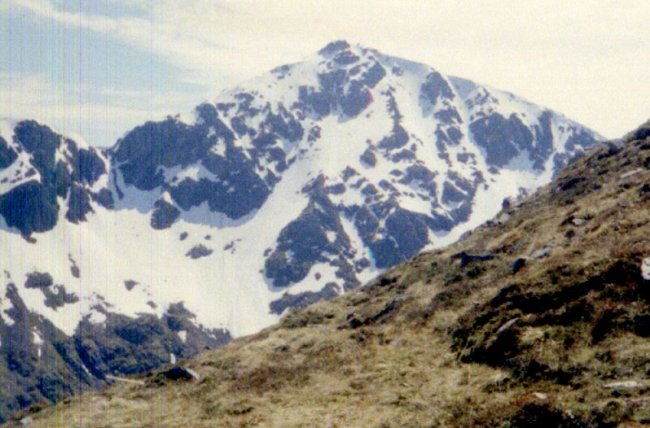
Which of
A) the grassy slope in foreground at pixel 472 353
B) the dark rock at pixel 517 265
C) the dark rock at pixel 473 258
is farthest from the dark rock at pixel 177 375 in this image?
the dark rock at pixel 473 258

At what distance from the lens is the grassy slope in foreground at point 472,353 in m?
17.7

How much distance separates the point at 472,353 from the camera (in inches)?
905

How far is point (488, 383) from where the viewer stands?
19609 mm

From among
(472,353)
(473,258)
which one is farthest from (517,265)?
(472,353)

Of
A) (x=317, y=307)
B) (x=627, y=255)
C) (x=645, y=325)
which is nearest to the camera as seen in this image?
(x=645, y=325)

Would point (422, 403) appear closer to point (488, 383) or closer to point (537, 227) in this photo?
point (488, 383)

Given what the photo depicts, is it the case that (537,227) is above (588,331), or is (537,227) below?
above

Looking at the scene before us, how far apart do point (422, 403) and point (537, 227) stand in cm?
A: 2440

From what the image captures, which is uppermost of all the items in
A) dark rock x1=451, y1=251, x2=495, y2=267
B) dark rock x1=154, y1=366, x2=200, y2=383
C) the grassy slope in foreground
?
dark rock x1=451, y1=251, x2=495, y2=267

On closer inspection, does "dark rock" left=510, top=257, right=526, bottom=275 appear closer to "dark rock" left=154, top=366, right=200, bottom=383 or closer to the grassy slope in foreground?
the grassy slope in foreground

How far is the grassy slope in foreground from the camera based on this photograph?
17734 mm

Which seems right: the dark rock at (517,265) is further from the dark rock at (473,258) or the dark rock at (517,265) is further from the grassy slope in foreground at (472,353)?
the dark rock at (473,258)

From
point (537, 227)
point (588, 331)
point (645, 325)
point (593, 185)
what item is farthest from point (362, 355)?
point (593, 185)

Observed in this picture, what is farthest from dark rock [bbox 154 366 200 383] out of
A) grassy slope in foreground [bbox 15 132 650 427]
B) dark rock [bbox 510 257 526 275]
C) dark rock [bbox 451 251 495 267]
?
dark rock [bbox 451 251 495 267]
